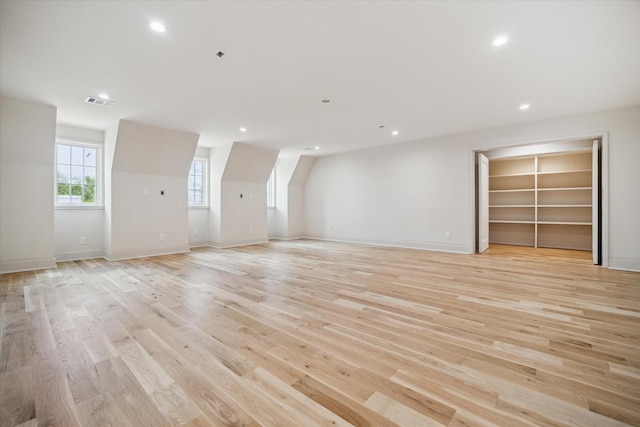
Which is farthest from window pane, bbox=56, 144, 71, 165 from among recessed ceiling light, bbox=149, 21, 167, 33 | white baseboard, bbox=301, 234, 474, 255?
white baseboard, bbox=301, 234, 474, 255

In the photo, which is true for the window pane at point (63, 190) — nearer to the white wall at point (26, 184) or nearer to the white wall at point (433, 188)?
the white wall at point (26, 184)

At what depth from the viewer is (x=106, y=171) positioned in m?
5.43

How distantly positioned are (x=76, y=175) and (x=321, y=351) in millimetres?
6107

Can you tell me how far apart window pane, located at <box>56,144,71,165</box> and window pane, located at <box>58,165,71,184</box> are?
0.10 metres

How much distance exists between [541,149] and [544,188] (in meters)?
1.49

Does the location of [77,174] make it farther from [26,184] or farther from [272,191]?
[272,191]

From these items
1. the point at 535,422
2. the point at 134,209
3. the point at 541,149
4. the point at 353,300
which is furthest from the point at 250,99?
the point at 541,149

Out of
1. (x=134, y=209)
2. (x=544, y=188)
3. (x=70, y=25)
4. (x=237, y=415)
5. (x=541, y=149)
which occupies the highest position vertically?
(x=70, y=25)

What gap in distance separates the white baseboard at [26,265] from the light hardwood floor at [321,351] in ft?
3.54

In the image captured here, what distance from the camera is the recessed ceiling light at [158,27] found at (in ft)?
7.64

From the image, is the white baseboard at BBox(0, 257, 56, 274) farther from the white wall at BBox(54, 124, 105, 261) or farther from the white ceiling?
the white ceiling

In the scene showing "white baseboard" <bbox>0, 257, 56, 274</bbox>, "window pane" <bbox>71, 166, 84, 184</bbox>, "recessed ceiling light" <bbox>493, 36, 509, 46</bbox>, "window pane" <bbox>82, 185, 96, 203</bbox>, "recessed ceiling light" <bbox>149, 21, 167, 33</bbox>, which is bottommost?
"white baseboard" <bbox>0, 257, 56, 274</bbox>

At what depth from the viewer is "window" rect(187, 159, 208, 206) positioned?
23.2 ft

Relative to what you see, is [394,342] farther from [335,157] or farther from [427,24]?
[335,157]
